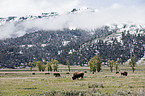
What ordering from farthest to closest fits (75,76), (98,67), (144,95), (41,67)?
(41,67), (98,67), (75,76), (144,95)

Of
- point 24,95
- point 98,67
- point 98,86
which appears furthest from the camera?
point 98,67

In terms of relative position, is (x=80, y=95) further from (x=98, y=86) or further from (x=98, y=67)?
(x=98, y=67)

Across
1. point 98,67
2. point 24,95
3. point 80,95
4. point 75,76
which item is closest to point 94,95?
point 80,95

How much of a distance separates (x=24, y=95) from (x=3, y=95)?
2.63 meters

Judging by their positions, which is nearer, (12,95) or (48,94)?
(48,94)

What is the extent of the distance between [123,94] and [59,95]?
261 inches

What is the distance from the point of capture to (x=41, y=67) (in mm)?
137000

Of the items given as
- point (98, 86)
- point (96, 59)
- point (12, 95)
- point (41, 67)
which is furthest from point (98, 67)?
point (12, 95)

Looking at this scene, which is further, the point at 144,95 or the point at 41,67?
the point at 41,67

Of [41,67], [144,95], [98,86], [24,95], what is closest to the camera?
[144,95]

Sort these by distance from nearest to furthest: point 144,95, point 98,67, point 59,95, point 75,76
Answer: point 144,95, point 59,95, point 75,76, point 98,67

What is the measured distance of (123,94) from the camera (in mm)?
19328

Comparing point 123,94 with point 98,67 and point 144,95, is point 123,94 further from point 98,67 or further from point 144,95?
point 98,67

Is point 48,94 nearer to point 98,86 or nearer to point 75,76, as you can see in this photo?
point 98,86
